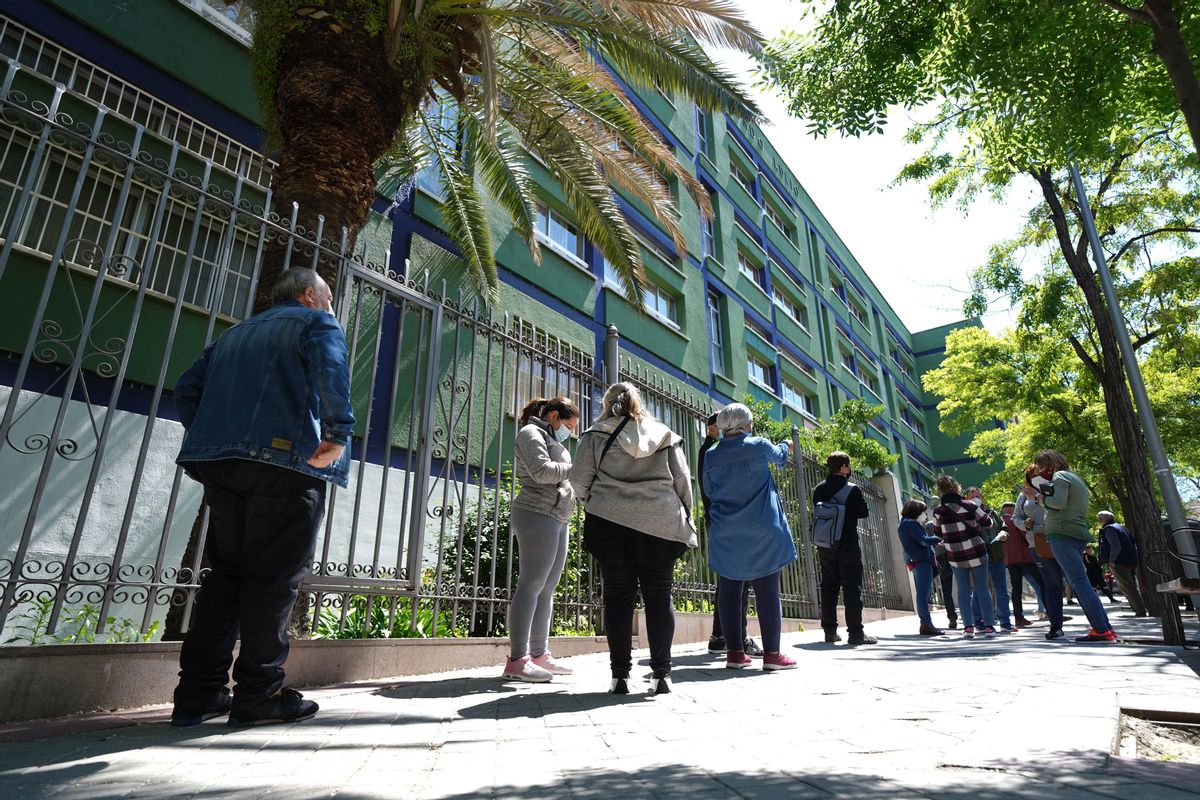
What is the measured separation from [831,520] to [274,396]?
Answer: 19.8 ft

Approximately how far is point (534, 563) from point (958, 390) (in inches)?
833

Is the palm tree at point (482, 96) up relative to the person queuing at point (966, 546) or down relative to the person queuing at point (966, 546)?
up

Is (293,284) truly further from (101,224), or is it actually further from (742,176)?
(742,176)

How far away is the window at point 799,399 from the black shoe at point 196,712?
74.1ft

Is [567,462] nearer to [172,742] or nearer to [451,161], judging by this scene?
[172,742]

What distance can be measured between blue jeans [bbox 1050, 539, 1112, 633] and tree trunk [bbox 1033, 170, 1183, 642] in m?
3.12

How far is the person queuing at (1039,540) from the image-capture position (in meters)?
7.73

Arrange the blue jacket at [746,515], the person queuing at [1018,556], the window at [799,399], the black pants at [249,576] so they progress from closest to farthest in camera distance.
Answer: the black pants at [249,576], the blue jacket at [746,515], the person queuing at [1018,556], the window at [799,399]

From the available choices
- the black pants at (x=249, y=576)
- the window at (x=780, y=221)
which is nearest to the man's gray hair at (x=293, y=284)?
the black pants at (x=249, y=576)

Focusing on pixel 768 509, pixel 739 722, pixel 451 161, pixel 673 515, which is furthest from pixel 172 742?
pixel 451 161

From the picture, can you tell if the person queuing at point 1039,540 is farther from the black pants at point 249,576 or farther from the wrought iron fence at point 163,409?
the black pants at point 249,576

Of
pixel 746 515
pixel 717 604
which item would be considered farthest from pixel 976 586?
pixel 746 515

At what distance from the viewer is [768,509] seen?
Result: 5.16m

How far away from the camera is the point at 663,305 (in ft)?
60.3
